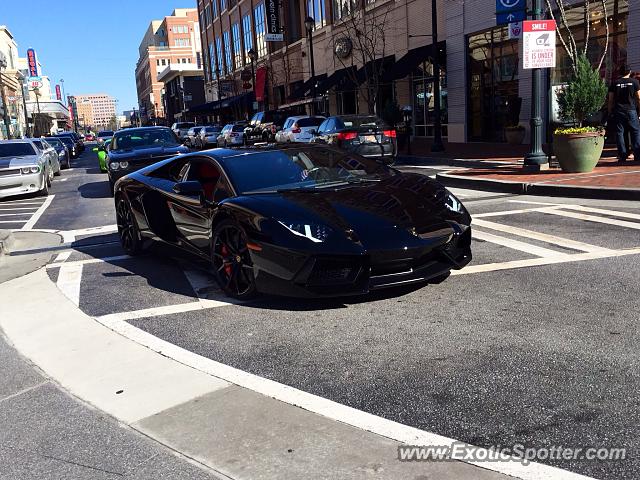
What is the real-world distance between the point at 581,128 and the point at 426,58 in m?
14.3

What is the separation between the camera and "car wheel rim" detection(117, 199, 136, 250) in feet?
25.6

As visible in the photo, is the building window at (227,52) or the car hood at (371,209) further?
the building window at (227,52)

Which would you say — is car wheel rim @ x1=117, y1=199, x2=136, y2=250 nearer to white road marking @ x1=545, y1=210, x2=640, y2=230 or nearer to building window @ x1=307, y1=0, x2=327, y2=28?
white road marking @ x1=545, y1=210, x2=640, y2=230

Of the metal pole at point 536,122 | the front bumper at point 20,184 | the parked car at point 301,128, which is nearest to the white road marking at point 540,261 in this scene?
the metal pole at point 536,122

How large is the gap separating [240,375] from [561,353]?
6.80 ft

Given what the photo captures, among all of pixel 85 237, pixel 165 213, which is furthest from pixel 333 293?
pixel 85 237

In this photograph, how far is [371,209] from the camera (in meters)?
5.10

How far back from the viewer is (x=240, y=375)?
3.95 meters

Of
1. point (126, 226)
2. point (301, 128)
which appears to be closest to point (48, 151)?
point (301, 128)

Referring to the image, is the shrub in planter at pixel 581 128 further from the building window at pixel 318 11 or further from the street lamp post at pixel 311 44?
the building window at pixel 318 11

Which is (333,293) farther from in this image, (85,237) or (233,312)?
(85,237)

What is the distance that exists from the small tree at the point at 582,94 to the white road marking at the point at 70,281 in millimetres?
9816

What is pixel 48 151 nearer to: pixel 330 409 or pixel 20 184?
pixel 20 184

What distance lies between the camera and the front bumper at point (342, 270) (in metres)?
4.74
